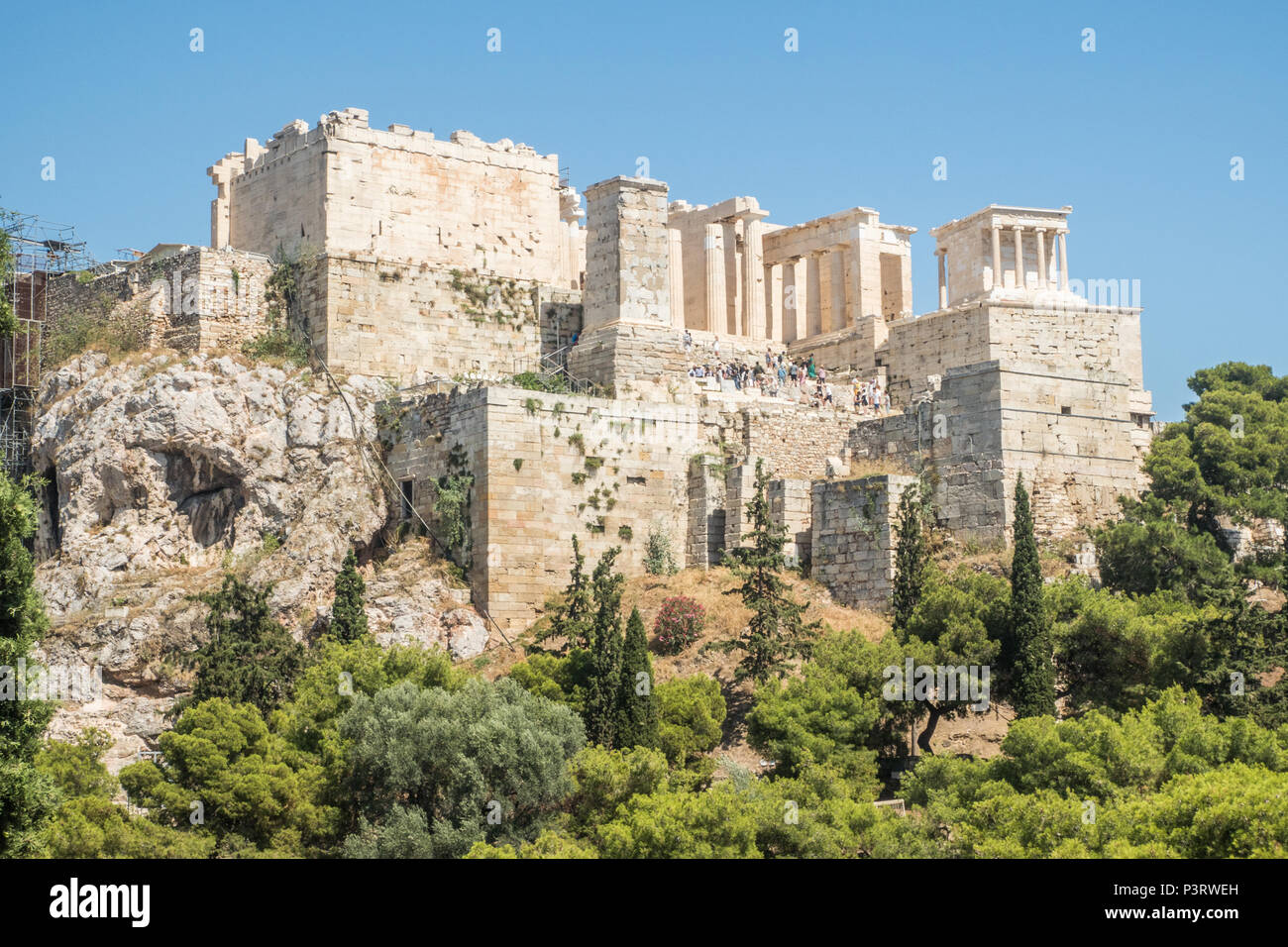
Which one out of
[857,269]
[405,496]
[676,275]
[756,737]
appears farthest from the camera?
[857,269]

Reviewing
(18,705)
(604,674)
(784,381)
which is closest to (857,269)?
(784,381)

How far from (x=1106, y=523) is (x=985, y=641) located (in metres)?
7.39

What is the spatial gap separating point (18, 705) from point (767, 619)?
1600cm

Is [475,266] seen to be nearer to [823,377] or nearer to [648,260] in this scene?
[648,260]

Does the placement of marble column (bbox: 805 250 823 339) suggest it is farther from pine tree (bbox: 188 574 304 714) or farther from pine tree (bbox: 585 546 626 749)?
pine tree (bbox: 188 574 304 714)

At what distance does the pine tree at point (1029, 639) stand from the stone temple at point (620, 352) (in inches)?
184

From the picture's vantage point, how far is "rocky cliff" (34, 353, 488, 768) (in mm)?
38000

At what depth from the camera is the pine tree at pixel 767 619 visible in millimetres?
34469

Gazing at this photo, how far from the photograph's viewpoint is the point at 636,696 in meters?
32.4

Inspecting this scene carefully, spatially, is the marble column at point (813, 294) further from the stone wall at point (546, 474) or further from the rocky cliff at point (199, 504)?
the rocky cliff at point (199, 504)

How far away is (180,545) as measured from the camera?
4056 centimetres

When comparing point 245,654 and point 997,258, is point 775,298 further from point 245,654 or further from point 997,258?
point 245,654

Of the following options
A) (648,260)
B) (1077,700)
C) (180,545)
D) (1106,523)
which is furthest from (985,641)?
(180,545)

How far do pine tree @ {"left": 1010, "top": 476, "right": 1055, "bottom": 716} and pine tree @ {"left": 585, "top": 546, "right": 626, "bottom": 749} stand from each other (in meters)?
6.81
